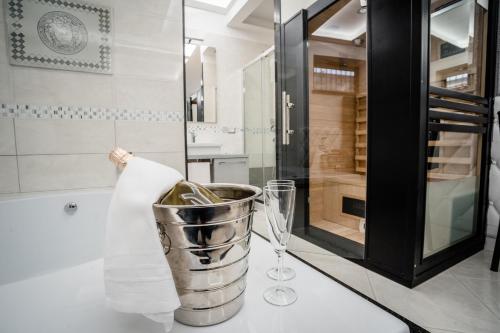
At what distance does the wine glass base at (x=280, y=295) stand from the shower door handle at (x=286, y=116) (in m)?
1.63

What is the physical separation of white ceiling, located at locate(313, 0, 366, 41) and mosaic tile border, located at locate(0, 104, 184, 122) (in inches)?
56.8

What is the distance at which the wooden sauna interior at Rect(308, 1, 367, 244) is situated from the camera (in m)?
2.06

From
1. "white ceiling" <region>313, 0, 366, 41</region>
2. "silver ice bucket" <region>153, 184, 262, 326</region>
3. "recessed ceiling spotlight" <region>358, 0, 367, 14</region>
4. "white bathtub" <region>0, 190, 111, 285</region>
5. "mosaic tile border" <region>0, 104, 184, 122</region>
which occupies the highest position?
"white ceiling" <region>313, 0, 366, 41</region>

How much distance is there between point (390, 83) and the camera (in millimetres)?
1313

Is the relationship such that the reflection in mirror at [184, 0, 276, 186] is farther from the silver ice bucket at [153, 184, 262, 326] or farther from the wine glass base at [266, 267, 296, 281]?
the silver ice bucket at [153, 184, 262, 326]

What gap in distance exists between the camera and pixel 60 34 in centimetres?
151

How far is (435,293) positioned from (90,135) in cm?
211

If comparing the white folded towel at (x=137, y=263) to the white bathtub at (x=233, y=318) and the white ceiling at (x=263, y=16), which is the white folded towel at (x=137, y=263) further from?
the white ceiling at (x=263, y=16)

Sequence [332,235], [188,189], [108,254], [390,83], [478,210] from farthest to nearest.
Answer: [332,235]
[478,210]
[390,83]
[188,189]
[108,254]

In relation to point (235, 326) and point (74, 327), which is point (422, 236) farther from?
point (74, 327)

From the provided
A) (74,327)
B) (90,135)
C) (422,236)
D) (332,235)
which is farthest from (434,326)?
(90,135)

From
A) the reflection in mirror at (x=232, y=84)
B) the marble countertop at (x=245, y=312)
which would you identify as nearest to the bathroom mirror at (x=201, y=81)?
the reflection in mirror at (x=232, y=84)

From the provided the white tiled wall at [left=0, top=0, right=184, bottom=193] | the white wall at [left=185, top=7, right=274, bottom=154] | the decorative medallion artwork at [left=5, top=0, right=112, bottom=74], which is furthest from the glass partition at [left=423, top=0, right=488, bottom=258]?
the white wall at [left=185, top=7, right=274, bottom=154]

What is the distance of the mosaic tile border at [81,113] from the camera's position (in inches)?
56.8
